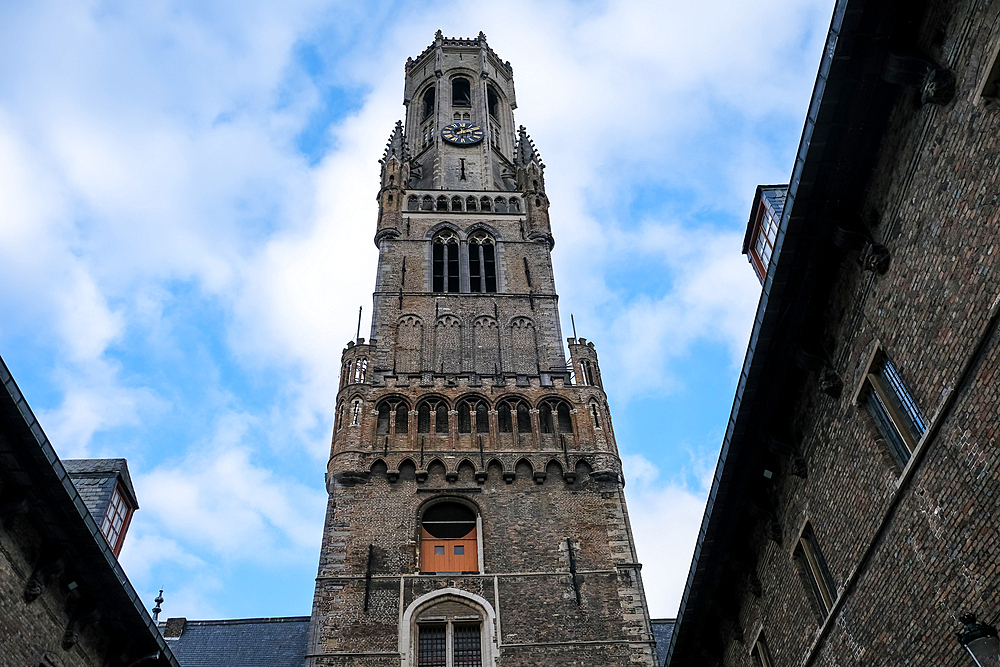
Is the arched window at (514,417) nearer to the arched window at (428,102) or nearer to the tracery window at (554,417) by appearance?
the tracery window at (554,417)

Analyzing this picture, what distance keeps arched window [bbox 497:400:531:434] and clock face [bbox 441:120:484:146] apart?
78.1 feet

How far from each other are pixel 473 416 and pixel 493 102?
3441cm

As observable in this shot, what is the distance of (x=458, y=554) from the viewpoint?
2891cm

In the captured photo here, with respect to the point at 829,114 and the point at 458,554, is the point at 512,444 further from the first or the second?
the point at 829,114

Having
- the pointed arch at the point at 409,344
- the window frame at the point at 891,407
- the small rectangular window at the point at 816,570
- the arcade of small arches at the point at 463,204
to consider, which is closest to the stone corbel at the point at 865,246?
the window frame at the point at 891,407

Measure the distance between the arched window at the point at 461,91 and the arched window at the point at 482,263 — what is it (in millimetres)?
19768

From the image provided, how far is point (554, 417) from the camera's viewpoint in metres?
33.0

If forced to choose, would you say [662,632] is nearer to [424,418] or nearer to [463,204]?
[424,418]

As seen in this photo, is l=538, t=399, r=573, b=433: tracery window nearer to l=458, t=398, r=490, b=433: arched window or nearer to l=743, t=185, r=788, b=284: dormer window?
l=458, t=398, r=490, b=433: arched window

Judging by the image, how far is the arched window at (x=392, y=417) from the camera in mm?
32344

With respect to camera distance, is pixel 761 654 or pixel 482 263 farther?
pixel 482 263

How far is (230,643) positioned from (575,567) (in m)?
12.6

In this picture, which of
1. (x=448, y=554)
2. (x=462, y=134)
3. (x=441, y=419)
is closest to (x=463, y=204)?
(x=462, y=134)

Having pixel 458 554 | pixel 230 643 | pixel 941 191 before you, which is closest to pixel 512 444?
pixel 458 554
